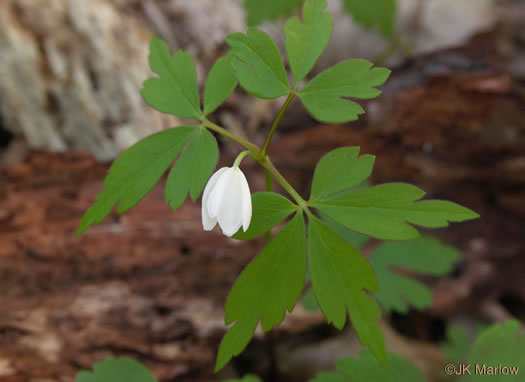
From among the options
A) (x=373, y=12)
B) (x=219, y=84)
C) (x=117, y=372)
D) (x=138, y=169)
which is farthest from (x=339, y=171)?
(x=373, y=12)

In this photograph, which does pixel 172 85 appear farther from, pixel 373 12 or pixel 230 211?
pixel 373 12

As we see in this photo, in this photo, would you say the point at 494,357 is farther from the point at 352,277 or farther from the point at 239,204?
the point at 239,204

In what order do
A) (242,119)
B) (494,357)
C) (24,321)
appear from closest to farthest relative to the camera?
(494,357)
(24,321)
(242,119)

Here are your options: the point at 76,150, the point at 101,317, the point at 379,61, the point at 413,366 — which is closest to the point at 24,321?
the point at 101,317

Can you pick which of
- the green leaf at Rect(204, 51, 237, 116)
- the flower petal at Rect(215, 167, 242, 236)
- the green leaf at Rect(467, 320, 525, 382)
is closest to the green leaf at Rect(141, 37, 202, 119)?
the green leaf at Rect(204, 51, 237, 116)

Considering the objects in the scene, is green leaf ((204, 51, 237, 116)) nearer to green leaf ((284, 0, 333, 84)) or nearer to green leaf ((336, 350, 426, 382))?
green leaf ((284, 0, 333, 84))

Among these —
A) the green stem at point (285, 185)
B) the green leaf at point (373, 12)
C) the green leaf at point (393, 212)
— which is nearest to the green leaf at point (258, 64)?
the green stem at point (285, 185)

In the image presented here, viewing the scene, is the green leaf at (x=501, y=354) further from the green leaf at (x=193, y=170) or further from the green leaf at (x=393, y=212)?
the green leaf at (x=193, y=170)
